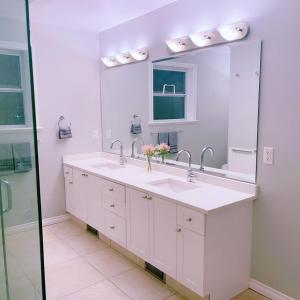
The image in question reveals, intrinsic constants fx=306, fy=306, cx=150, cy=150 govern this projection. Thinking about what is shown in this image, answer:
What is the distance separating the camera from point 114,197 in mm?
2902

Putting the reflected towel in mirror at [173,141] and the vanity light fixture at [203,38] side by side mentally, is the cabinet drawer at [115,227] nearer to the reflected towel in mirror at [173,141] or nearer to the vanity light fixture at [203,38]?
the reflected towel in mirror at [173,141]

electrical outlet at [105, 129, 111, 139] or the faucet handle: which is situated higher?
electrical outlet at [105, 129, 111, 139]

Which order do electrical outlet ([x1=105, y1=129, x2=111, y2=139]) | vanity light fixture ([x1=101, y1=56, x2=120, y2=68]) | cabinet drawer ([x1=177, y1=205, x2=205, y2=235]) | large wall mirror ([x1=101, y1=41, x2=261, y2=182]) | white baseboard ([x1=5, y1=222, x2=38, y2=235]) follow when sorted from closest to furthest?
white baseboard ([x1=5, y1=222, x2=38, y2=235])
cabinet drawer ([x1=177, y1=205, x2=205, y2=235])
large wall mirror ([x1=101, y1=41, x2=261, y2=182])
vanity light fixture ([x1=101, y1=56, x2=120, y2=68])
electrical outlet ([x1=105, y1=129, x2=111, y2=139])

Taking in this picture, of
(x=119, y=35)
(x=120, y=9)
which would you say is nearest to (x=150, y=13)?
(x=120, y=9)

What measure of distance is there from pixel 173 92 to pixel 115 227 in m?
1.46

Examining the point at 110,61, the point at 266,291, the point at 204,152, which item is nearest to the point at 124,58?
the point at 110,61

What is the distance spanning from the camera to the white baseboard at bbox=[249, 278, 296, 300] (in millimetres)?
2232

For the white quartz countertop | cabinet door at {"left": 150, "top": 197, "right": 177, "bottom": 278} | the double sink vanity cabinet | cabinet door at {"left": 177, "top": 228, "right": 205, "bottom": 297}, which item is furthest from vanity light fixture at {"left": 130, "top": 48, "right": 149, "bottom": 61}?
cabinet door at {"left": 177, "top": 228, "right": 205, "bottom": 297}

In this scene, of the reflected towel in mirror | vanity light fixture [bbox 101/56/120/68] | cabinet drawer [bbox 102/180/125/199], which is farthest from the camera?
vanity light fixture [bbox 101/56/120/68]

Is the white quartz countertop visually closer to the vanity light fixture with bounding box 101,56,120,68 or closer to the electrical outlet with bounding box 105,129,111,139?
the electrical outlet with bounding box 105,129,111,139

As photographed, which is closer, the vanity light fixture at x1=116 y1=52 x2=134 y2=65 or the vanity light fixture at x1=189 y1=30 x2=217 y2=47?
the vanity light fixture at x1=189 y1=30 x2=217 y2=47

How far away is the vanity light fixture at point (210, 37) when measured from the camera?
2.27 metres

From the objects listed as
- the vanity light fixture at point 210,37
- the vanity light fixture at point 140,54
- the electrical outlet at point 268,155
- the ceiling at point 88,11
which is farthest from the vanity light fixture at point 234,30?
the vanity light fixture at point 140,54

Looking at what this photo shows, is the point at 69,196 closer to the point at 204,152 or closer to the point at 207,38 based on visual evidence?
the point at 204,152
